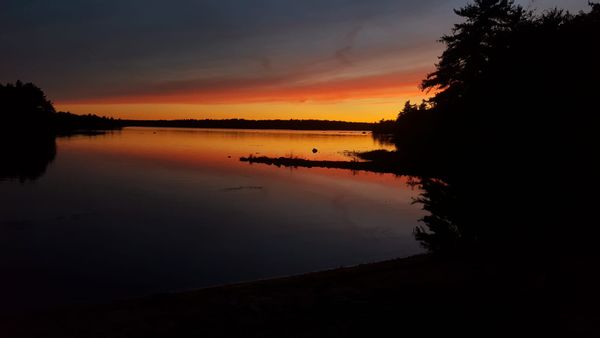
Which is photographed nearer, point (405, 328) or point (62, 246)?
point (405, 328)

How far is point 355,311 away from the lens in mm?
10320

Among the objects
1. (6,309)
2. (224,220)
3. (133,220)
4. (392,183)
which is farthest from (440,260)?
(392,183)

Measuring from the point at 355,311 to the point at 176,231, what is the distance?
16.6 metres

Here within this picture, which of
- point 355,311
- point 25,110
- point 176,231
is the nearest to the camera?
point 355,311

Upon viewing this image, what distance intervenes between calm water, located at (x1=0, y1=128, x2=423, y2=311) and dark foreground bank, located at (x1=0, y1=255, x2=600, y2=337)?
4861 mm

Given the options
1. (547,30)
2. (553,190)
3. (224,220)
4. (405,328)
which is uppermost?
(547,30)

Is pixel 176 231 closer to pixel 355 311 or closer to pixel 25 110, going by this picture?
pixel 355 311

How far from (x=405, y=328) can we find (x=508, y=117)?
5.80 meters

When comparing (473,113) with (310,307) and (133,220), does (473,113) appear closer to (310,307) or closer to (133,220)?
(310,307)

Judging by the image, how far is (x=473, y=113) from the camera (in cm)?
1215

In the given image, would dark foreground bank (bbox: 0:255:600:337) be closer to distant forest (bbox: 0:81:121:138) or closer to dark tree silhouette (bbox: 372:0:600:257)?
dark tree silhouette (bbox: 372:0:600:257)

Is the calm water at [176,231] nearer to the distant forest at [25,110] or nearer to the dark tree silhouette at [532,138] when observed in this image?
the dark tree silhouette at [532,138]

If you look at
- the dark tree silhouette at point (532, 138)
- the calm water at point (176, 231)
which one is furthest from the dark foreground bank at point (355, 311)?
the calm water at point (176, 231)

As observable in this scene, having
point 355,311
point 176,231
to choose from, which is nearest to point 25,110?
point 176,231
